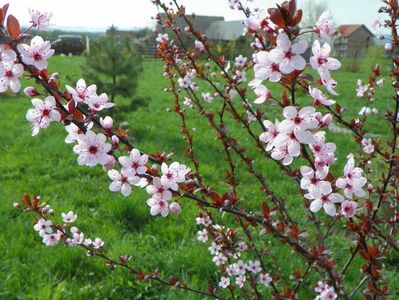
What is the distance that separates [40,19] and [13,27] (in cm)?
21

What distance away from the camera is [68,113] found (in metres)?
Answer: 1.15

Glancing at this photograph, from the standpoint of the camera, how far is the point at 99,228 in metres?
3.87

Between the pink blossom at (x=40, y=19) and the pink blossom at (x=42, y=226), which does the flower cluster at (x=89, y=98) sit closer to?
the pink blossom at (x=40, y=19)

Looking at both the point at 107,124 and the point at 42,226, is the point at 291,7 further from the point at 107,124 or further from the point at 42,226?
Answer: the point at 42,226

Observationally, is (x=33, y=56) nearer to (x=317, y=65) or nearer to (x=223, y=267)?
(x=317, y=65)

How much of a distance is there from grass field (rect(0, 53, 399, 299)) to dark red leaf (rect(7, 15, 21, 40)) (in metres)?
0.48

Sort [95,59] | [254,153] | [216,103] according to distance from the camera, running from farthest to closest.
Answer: [216,103] → [95,59] → [254,153]

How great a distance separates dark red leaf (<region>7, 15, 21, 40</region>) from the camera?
1.05 meters

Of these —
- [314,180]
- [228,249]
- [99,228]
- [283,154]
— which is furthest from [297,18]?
[99,228]

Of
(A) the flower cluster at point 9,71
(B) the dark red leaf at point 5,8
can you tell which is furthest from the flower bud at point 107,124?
(B) the dark red leaf at point 5,8

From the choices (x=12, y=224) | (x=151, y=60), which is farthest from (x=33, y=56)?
(x=151, y=60)

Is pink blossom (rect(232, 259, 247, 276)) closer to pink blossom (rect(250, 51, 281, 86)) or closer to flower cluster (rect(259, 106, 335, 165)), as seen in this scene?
flower cluster (rect(259, 106, 335, 165))

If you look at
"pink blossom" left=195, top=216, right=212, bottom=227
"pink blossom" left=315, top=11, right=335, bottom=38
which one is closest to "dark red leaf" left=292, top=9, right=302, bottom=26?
"pink blossom" left=315, top=11, right=335, bottom=38

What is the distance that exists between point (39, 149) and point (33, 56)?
5.39 meters
